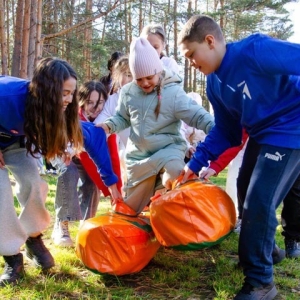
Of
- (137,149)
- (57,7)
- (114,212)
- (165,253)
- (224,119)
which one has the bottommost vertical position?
(165,253)

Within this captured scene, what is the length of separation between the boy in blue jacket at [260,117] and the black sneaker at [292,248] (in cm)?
95

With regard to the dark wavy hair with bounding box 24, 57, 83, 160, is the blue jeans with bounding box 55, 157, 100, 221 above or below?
below

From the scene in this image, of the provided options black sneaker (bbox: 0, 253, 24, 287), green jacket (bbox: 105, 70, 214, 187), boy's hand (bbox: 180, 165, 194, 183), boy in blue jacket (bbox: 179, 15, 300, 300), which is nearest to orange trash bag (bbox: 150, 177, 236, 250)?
boy in blue jacket (bbox: 179, 15, 300, 300)

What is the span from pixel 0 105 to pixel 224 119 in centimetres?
147

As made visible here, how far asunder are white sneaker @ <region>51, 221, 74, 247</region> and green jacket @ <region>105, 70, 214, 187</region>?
0.72 meters

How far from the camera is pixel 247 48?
2334mm

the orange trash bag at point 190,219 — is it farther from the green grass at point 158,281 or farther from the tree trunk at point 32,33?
the tree trunk at point 32,33

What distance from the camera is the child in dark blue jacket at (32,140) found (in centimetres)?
249

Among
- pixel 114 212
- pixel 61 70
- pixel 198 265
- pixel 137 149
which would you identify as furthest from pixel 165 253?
pixel 61 70

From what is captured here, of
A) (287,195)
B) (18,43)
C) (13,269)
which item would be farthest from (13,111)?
(18,43)

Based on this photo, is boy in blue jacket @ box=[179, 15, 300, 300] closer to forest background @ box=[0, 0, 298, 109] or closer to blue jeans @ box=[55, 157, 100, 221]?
blue jeans @ box=[55, 157, 100, 221]

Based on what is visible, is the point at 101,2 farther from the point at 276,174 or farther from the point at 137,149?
the point at 276,174

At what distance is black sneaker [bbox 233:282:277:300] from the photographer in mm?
2334

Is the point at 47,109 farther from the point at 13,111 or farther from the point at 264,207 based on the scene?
the point at 264,207
